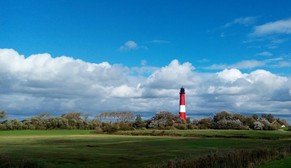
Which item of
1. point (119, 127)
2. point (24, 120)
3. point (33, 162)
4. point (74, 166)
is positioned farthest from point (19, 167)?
point (24, 120)

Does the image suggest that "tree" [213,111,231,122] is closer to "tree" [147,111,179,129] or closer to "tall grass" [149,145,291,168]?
"tree" [147,111,179,129]

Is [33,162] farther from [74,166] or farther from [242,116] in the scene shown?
[242,116]

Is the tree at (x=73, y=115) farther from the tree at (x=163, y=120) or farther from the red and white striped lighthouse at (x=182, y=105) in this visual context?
the red and white striped lighthouse at (x=182, y=105)

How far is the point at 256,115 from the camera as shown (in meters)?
122

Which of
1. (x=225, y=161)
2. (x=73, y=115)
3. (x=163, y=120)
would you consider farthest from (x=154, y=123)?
(x=225, y=161)

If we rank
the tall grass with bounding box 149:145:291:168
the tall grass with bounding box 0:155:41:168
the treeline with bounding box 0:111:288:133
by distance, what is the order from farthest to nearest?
the treeline with bounding box 0:111:288:133 < the tall grass with bounding box 149:145:291:168 < the tall grass with bounding box 0:155:41:168

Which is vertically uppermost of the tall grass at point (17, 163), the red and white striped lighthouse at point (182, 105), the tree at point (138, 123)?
the red and white striped lighthouse at point (182, 105)

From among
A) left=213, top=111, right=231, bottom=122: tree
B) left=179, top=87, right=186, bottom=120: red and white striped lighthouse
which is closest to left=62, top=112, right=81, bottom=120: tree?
left=179, top=87, right=186, bottom=120: red and white striped lighthouse

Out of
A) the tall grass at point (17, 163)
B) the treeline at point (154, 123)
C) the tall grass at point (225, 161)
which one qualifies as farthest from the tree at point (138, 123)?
the tall grass at point (17, 163)

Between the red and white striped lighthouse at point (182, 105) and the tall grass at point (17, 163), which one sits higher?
the red and white striped lighthouse at point (182, 105)

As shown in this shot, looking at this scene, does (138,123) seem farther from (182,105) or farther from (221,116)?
(221,116)

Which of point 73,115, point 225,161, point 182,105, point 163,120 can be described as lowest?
point 225,161

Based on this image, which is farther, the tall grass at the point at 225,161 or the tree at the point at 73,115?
the tree at the point at 73,115

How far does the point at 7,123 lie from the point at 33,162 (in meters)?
81.7
